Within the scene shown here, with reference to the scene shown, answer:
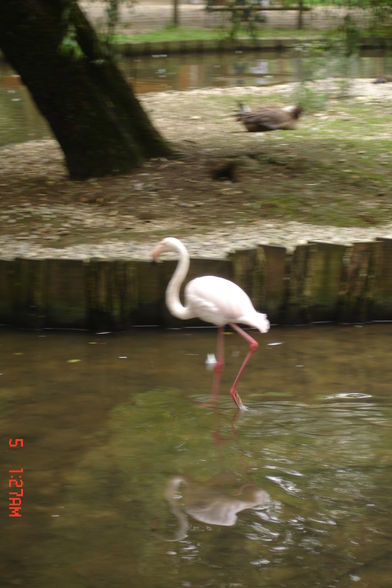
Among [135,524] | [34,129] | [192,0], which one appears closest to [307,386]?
[135,524]

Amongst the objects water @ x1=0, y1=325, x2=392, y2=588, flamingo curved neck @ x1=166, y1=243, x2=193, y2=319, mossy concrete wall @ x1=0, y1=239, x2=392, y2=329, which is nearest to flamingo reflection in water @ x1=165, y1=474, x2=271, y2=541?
water @ x1=0, y1=325, x2=392, y2=588

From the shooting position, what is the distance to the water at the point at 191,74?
1484 centimetres

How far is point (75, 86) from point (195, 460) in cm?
473

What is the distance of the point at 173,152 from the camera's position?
10484mm

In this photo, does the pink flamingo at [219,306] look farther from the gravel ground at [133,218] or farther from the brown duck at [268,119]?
the brown duck at [268,119]

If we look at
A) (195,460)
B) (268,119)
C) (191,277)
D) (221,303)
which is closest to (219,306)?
(221,303)

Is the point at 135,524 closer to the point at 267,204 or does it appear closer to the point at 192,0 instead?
the point at 267,204

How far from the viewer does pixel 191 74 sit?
20891mm

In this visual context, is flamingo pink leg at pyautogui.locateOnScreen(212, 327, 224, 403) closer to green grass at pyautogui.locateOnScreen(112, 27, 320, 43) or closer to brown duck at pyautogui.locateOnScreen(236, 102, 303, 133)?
brown duck at pyautogui.locateOnScreen(236, 102, 303, 133)

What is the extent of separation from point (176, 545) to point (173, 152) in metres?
6.16

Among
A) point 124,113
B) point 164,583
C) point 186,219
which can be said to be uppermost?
point 124,113

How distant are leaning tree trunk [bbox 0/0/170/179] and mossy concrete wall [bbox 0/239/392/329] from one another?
7.37 ft

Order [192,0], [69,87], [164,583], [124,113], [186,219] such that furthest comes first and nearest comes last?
[192,0] → [124,113] → [69,87] → [186,219] → [164,583]

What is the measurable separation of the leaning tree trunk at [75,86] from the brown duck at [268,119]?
2.39 meters
